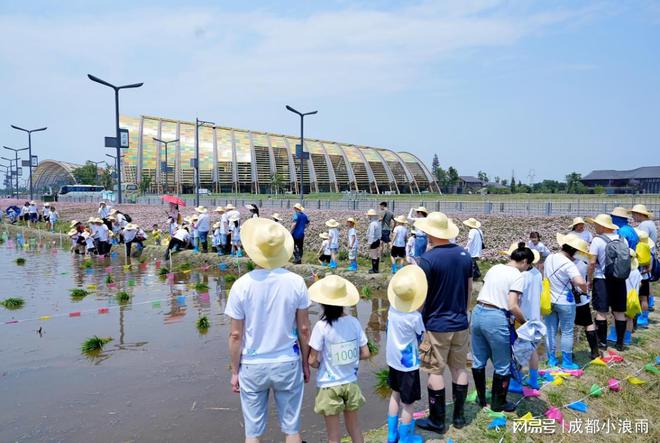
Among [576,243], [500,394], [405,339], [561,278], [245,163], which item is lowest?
[500,394]

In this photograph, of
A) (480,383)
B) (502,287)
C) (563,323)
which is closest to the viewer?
(502,287)

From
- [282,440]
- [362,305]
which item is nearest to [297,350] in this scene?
[282,440]

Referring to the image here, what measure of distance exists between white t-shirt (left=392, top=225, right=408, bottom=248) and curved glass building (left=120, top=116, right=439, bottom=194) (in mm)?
55034

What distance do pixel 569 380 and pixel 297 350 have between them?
3.49 metres

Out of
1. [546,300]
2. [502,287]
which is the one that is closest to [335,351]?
[502,287]

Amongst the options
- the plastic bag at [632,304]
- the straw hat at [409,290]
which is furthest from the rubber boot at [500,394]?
the plastic bag at [632,304]

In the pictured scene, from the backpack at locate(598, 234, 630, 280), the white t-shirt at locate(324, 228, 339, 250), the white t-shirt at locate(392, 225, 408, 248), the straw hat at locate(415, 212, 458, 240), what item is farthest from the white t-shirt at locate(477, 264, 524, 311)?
the white t-shirt at locate(324, 228, 339, 250)

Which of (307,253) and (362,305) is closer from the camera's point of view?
(362,305)

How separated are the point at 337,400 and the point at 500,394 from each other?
1.79 metres

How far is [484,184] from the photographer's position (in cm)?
9344

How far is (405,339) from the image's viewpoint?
12.7ft

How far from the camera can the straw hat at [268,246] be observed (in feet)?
11.1

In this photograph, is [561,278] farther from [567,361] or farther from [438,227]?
[438,227]

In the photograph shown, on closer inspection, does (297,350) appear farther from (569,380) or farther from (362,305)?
(362,305)
